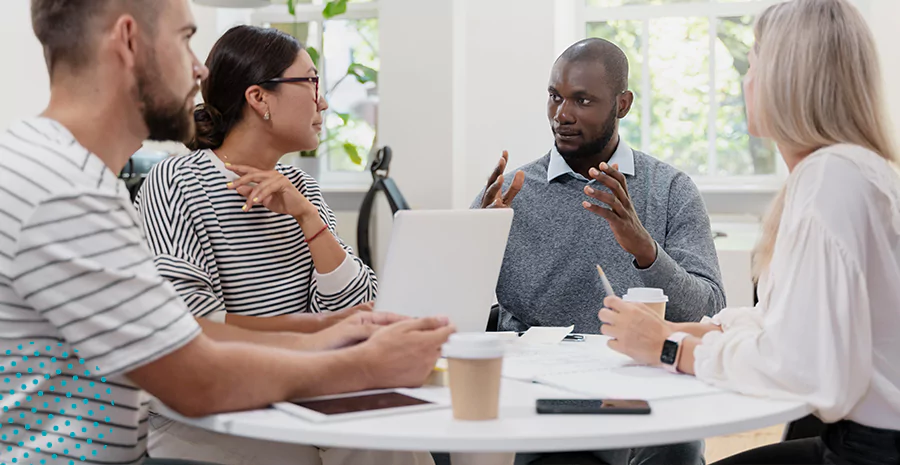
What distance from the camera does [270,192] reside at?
190 cm

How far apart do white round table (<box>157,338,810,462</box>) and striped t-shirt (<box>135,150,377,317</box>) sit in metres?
0.52

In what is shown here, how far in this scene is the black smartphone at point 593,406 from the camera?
4.12 ft

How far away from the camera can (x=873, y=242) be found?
1415 mm

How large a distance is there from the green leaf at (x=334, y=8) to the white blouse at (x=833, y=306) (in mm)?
3739

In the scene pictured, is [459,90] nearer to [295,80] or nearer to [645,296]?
[295,80]

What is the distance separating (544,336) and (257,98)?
826 millimetres

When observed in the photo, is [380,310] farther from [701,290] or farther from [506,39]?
[506,39]

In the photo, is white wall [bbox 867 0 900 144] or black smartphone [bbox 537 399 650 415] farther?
white wall [bbox 867 0 900 144]

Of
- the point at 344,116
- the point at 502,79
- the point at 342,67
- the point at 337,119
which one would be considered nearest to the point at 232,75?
the point at 502,79

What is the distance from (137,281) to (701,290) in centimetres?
153

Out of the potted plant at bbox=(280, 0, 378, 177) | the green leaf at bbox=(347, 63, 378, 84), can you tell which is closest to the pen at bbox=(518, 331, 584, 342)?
the potted plant at bbox=(280, 0, 378, 177)

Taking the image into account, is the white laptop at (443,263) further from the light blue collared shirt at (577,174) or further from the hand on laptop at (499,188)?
the light blue collared shirt at (577,174)

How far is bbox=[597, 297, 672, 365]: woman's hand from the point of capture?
5.23ft

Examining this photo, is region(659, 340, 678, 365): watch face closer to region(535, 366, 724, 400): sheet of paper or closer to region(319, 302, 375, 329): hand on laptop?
region(535, 366, 724, 400): sheet of paper
